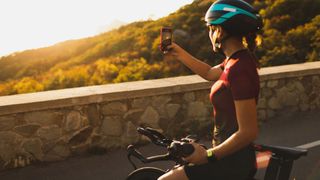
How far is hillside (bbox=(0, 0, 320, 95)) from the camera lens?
54.5 feet

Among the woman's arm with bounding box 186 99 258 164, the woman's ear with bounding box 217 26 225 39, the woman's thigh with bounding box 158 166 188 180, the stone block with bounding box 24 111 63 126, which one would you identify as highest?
the woman's ear with bounding box 217 26 225 39

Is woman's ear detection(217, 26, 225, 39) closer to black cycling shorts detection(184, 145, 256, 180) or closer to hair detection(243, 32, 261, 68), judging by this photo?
hair detection(243, 32, 261, 68)

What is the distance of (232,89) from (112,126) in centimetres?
487

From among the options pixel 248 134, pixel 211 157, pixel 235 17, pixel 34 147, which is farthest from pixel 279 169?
pixel 34 147

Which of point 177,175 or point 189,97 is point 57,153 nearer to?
point 189,97

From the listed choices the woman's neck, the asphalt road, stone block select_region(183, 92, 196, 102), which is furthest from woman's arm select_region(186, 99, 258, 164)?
stone block select_region(183, 92, 196, 102)

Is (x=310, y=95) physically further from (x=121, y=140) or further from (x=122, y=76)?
(x=122, y=76)

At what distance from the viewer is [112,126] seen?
287 inches

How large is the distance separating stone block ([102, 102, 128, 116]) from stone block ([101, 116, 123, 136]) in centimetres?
8

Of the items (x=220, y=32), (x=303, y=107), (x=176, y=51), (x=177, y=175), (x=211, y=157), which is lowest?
(x=303, y=107)

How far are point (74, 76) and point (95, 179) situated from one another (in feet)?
35.2

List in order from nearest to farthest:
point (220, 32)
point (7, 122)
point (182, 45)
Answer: point (220, 32)
point (7, 122)
point (182, 45)

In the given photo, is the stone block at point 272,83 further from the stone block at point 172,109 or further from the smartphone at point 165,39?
the smartphone at point 165,39

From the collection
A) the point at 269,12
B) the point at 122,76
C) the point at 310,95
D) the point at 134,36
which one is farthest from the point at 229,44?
the point at 134,36
